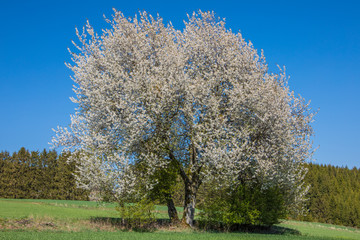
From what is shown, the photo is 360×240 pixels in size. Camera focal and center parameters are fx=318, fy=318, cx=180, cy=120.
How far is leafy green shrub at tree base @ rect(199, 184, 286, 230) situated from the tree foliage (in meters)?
1.08

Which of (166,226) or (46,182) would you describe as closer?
(166,226)

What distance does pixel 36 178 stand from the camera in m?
69.9

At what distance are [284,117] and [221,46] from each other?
7.70m

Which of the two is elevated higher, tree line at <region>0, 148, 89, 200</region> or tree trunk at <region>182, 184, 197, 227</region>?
tree line at <region>0, 148, 89, 200</region>

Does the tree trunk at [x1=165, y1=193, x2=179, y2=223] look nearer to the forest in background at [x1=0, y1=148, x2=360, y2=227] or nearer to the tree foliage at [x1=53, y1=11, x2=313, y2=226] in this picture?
the tree foliage at [x1=53, y1=11, x2=313, y2=226]

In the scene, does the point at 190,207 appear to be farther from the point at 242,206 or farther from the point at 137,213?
the point at 137,213

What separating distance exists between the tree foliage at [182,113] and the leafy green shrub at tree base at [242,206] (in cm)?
108

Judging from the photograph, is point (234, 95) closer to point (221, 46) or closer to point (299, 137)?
point (221, 46)

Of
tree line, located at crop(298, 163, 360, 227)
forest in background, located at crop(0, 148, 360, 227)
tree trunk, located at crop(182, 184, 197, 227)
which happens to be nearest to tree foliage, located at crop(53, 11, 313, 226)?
tree trunk, located at crop(182, 184, 197, 227)

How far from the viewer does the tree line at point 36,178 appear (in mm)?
68750

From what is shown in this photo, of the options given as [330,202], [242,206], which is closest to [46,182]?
[242,206]

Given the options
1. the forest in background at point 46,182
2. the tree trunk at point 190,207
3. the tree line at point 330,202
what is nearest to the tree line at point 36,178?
the forest in background at point 46,182

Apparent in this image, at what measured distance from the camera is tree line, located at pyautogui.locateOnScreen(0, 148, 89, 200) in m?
68.8

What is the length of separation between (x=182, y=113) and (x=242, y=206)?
8534 mm
